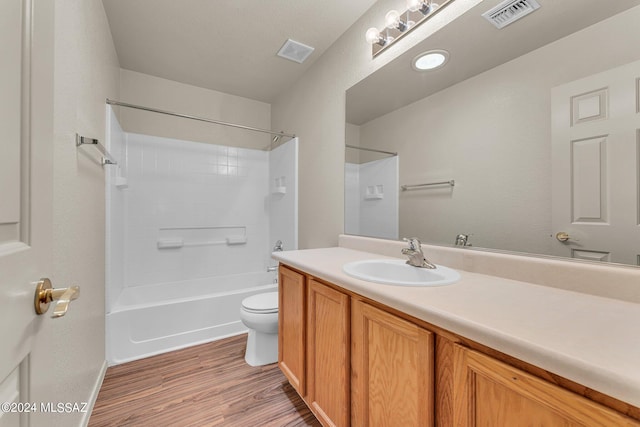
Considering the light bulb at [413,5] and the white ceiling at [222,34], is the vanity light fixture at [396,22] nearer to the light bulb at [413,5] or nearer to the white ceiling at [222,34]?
the light bulb at [413,5]

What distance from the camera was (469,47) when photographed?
118 cm

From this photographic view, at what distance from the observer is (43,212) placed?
1.80 feet

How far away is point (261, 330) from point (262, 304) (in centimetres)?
18

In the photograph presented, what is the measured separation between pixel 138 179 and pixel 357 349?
257 cm

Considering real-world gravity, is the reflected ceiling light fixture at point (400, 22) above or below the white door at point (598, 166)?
above

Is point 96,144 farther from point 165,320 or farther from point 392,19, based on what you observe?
point 392,19

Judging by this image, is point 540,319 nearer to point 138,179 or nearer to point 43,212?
point 43,212

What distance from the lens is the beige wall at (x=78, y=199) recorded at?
0.99 m

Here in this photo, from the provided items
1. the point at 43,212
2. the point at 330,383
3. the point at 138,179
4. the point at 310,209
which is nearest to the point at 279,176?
the point at 310,209

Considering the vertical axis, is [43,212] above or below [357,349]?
above

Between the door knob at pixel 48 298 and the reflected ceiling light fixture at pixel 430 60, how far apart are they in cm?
168

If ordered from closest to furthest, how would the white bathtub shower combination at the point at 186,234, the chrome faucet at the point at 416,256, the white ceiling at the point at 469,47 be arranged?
the white ceiling at the point at 469,47, the chrome faucet at the point at 416,256, the white bathtub shower combination at the point at 186,234

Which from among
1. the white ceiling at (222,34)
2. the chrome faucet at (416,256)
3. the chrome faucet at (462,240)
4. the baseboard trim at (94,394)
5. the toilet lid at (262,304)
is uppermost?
the white ceiling at (222,34)

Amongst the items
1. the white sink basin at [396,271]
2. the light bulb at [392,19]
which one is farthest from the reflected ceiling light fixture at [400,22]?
the white sink basin at [396,271]
